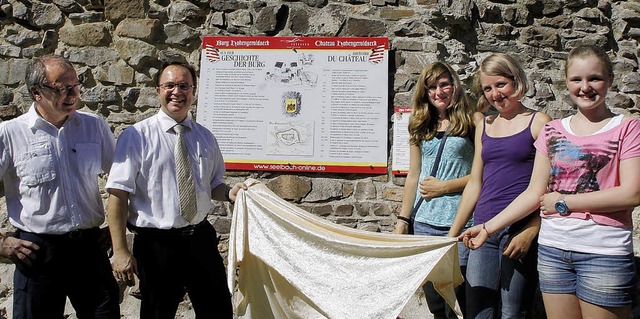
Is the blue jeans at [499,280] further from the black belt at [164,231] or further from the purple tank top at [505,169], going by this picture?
the black belt at [164,231]

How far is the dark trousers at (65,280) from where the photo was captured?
8.29 feet

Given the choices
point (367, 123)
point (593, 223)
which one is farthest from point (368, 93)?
point (593, 223)

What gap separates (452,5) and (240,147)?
1949 millimetres

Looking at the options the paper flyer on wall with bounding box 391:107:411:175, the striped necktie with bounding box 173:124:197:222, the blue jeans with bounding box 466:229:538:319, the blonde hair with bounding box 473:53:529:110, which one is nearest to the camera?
the blue jeans with bounding box 466:229:538:319

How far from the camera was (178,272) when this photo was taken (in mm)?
2643

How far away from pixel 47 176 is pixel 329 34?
2.34 metres

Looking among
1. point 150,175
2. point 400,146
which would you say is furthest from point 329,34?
point 150,175

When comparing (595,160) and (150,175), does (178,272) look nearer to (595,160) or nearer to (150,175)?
(150,175)

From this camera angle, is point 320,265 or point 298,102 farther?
point 298,102

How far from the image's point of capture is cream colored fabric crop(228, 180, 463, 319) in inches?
99.8

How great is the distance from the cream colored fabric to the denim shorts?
472mm

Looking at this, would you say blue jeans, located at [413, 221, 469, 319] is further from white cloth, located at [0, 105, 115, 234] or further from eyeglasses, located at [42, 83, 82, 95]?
eyeglasses, located at [42, 83, 82, 95]

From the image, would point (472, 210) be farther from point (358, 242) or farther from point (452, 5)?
point (452, 5)

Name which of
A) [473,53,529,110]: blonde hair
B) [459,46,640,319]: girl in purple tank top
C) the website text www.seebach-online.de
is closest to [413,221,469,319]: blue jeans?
[459,46,640,319]: girl in purple tank top
